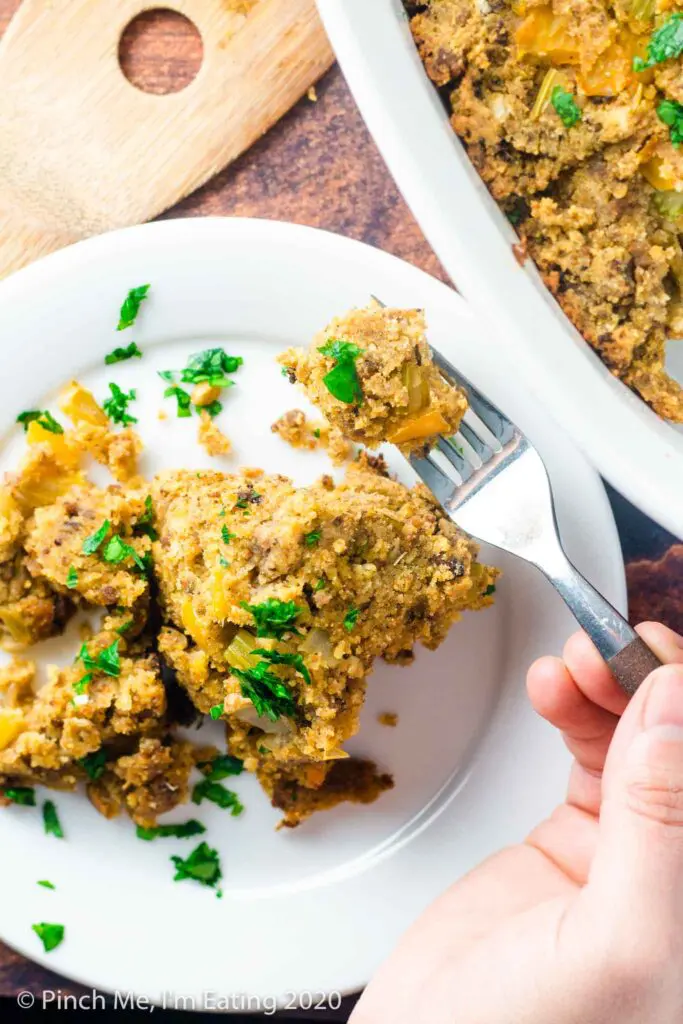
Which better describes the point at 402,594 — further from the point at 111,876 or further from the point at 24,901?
the point at 24,901

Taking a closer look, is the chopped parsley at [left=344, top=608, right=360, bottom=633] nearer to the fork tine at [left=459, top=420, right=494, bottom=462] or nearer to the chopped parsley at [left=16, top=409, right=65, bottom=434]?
the fork tine at [left=459, top=420, right=494, bottom=462]

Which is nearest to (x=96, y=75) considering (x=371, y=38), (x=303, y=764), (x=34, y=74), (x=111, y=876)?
(x=34, y=74)

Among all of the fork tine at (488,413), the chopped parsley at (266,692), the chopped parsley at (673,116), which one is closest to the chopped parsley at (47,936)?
the chopped parsley at (266,692)

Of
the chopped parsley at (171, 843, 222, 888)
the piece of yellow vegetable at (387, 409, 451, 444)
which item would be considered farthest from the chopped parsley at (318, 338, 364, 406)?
the chopped parsley at (171, 843, 222, 888)

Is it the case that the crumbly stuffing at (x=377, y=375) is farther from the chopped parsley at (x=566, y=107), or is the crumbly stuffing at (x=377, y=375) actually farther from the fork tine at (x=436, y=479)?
the chopped parsley at (x=566, y=107)

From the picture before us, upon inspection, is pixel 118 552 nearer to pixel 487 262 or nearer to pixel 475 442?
pixel 475 442

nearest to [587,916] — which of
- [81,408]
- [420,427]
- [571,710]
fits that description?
[571,710]
